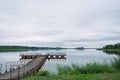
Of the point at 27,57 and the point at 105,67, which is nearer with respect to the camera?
the point at 105,67

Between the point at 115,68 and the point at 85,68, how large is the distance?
2.30 metres

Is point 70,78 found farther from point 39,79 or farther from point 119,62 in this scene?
point 119,62

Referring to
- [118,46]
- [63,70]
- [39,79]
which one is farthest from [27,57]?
[118,46]

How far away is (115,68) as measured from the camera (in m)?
19.1

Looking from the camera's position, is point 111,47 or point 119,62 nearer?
point 119,62

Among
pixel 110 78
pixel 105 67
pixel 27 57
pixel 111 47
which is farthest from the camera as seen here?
Answer: pixel 111 47

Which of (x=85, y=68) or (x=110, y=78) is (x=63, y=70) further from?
(x=110, y=78)

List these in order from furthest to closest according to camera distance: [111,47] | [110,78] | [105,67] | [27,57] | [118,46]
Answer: [111,47], [118,46], [27,57], [105,67], [110,78]

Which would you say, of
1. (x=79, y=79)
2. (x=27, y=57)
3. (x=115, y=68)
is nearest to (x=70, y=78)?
(x=79, y=79)

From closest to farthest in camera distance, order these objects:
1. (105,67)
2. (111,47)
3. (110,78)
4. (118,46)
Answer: (110,78)
(105,67)
(118,46)
(111,47)

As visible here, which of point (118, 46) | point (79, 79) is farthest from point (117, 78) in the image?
point (118, 46)

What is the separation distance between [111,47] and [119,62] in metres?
149

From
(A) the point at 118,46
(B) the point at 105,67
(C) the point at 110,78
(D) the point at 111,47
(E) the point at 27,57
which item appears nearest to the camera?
(C) the point at 110,78

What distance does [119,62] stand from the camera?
62.3ft
